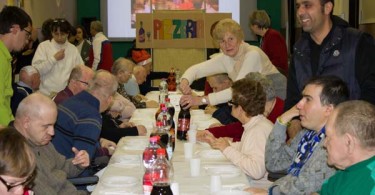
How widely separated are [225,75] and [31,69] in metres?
1.97

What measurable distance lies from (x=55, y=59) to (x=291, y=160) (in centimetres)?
439

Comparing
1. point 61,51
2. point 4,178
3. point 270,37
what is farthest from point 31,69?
point 4,178

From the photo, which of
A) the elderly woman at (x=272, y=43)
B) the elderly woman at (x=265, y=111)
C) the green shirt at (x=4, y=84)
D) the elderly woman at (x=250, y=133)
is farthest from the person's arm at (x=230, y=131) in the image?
the elderly woman at (x=272, y=43)

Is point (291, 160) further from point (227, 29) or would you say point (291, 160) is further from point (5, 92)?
point (5, 92)

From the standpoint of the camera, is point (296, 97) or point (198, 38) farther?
point (198, 38)

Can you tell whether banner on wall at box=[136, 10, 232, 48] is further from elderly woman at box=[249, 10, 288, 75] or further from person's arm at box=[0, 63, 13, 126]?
person's arm at box=[0, 63, 13, 126]

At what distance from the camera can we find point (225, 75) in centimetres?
613

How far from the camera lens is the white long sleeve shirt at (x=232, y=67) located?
5.41 metres

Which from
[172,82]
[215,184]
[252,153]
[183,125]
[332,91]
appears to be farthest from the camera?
[172,82]

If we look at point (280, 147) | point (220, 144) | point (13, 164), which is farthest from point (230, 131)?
point (13, 164)

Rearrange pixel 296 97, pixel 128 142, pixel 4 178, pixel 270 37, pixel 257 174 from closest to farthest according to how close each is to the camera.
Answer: pixel 4 178 < pixel 257 174 < pixel 296 97 < pixel 128 142 < pixel 270 37

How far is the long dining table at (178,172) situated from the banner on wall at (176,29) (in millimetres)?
4728

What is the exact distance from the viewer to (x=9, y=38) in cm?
456

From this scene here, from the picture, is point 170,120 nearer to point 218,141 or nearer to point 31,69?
point 218,141
